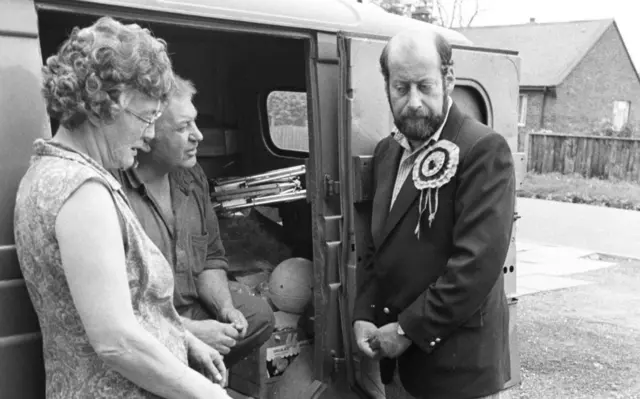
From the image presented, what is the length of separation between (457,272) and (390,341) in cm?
43

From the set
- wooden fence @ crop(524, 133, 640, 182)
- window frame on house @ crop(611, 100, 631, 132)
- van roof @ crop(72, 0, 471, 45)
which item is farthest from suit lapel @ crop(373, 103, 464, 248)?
window frame on house @ crop(611, 100, 631, 132)

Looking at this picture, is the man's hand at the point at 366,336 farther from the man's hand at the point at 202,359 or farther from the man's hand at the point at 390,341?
the man's hand at the point at 202,359

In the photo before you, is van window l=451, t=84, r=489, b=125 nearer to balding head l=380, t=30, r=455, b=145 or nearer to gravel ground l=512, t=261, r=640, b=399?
balding head l=380, t=30, r=455, b=145

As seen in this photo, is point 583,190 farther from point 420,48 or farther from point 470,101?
point 420,48

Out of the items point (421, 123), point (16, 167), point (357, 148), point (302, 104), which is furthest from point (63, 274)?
point (302, 104)

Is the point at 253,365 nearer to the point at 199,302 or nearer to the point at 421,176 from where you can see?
the point at 199,302

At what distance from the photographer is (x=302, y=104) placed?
197 inches

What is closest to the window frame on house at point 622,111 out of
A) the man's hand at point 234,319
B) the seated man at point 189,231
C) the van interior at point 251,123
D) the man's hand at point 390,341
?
the van interior at point 251,123

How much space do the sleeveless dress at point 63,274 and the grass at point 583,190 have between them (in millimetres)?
14863

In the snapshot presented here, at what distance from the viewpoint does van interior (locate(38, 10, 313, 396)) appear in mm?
4590

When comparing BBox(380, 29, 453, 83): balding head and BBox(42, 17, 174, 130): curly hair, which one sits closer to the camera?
BBox(42, 17, 174, 130): curly hair

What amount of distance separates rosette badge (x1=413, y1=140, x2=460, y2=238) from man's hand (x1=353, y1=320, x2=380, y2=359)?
0.50 m

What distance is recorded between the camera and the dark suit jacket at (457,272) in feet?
8.93

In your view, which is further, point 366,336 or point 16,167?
point 366,336
